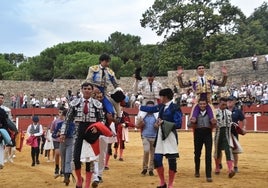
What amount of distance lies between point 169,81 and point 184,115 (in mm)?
13112

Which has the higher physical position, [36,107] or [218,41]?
[218,41]

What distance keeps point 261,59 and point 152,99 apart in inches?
1039

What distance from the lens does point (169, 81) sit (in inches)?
1528

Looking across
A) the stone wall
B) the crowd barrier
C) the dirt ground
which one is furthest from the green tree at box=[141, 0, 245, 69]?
the dirt ground

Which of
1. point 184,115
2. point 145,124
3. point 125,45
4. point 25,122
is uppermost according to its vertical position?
point 125,45

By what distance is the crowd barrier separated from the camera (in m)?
23.6

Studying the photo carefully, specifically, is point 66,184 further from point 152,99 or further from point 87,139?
point 152,99

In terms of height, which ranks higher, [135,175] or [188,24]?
[188,24]

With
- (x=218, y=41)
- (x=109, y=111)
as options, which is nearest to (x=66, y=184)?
(x=109, y=111)

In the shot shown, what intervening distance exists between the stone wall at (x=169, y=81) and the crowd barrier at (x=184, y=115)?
24.9 feet

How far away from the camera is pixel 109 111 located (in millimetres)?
7867

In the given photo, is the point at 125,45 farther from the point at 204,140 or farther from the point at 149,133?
the point at 204,140

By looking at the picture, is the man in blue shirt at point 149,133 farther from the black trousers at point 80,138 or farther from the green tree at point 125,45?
the green tree at point 125,45

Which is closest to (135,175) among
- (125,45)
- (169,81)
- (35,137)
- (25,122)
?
(35,137)
